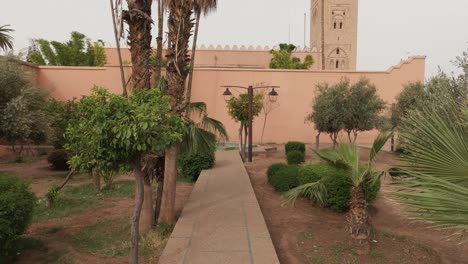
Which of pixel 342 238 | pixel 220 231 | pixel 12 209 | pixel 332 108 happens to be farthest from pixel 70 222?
pixel 332 108

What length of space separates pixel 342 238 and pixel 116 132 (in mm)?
4435

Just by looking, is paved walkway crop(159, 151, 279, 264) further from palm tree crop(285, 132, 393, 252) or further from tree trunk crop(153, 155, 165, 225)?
palm tree crop(285, 132, 393, 252)

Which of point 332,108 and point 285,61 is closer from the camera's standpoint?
point 332,108

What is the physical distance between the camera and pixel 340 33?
136 ft

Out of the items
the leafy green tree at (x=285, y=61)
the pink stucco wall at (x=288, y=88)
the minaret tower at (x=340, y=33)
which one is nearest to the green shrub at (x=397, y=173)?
the pink stucco wall at (x=288, y=88)

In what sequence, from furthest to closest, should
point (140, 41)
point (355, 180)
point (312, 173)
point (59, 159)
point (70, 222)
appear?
point (59, 159) → point (312, 173) → point (70, 222) → point (140, 41) → point (355, 180)

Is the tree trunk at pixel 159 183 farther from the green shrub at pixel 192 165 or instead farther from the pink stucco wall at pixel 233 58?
the pink stucco wall at pixel 233 58

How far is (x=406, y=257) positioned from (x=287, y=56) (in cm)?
2919

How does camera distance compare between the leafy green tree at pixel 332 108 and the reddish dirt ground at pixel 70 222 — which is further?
the leafy green tree at pixel 332 108

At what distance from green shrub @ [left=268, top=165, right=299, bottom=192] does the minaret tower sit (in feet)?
110

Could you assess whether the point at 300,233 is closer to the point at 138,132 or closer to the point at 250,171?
the point at 138,132

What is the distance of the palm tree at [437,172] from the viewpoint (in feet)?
6.75

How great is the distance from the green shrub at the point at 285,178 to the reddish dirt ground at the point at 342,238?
0.47m

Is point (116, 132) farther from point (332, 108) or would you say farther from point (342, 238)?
point (332, 108)
